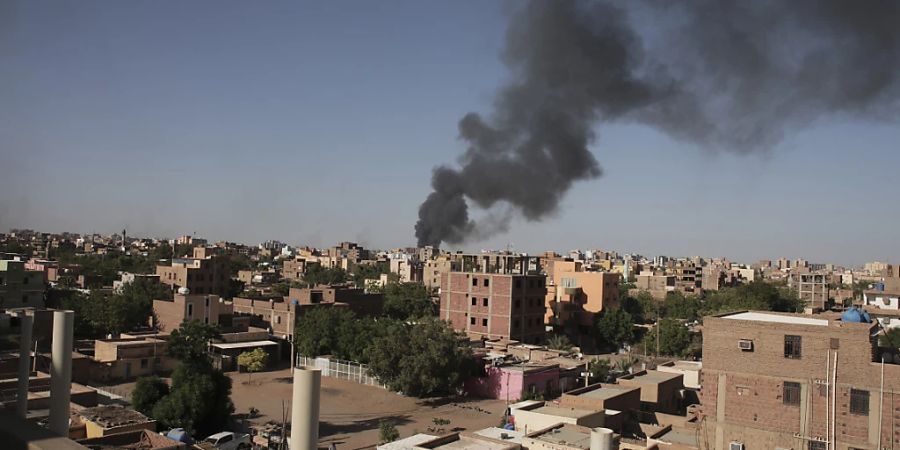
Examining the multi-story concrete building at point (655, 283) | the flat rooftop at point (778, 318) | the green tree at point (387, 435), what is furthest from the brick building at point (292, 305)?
the multi-story concrete building at point (655, 283)

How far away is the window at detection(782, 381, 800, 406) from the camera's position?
13.9 meters

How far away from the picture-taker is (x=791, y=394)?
45.9 ft

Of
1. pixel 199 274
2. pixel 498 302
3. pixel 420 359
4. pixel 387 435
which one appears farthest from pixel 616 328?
pixel 199 274

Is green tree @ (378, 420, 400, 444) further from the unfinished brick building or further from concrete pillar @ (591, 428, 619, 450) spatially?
the unfinished brick building

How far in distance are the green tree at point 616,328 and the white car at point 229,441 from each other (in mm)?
28035

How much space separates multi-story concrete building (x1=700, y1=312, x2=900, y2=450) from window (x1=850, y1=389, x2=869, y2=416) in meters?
0.02

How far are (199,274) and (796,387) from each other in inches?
1615

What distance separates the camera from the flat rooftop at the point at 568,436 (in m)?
14.0

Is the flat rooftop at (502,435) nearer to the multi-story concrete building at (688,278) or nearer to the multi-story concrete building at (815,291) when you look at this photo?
the multi-story concrete building at (815,291)

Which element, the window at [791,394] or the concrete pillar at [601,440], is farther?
the window at [791,394]

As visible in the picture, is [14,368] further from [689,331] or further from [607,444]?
[689,331]

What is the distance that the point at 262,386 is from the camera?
26.7m

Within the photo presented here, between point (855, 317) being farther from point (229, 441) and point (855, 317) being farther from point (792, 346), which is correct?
point (229, 441)

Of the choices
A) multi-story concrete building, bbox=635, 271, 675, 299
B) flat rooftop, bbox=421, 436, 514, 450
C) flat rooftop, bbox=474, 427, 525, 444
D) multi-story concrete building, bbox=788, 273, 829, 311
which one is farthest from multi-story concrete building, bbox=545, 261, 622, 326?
flat rooftop, bbox=421, 436, 514, 450
